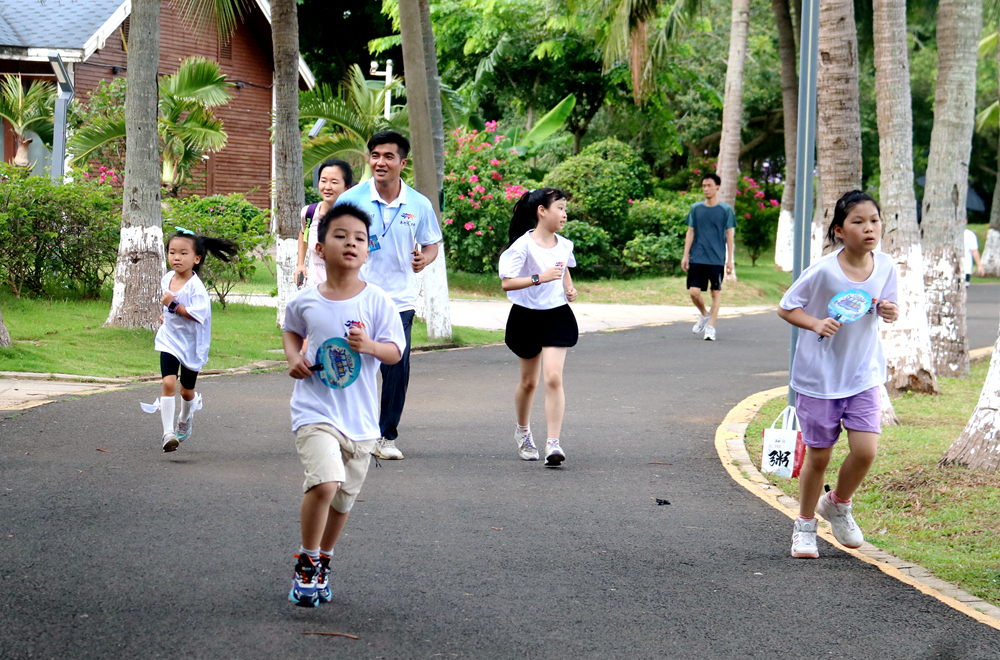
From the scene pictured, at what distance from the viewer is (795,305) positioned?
17.7 feet

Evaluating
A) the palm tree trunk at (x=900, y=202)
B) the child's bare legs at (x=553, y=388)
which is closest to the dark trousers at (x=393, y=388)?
the child's bare legs at (x=553, y=388)

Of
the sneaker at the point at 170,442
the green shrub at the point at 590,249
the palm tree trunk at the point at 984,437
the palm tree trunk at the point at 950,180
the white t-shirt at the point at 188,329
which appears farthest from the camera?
the green shrub at the point at 590,249

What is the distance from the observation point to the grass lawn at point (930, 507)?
5.41 metres

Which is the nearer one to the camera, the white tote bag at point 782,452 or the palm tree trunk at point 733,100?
the white tote bag at point 782,452

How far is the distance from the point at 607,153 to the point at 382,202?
19.3 metres

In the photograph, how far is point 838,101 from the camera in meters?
8.83

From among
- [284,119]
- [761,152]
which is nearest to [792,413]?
[284,119]

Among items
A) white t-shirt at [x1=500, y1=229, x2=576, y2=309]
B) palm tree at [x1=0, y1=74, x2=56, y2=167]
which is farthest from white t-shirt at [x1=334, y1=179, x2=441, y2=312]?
palm tree at [x1=0, y1=74, x2=56, y2=167]

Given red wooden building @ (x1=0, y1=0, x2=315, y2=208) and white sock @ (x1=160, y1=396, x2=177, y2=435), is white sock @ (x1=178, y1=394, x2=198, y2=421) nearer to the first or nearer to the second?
white sock @ (x1=160, y1=396, x2=177, y2=435)

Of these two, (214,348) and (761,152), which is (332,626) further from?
(761,152)

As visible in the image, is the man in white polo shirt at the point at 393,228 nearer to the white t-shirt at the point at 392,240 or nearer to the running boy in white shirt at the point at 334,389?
the white t-shirt at the point at 392,240

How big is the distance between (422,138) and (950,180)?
239 inches

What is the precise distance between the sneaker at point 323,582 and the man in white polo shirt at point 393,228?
263 centimetres

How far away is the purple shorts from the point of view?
17.3ft
